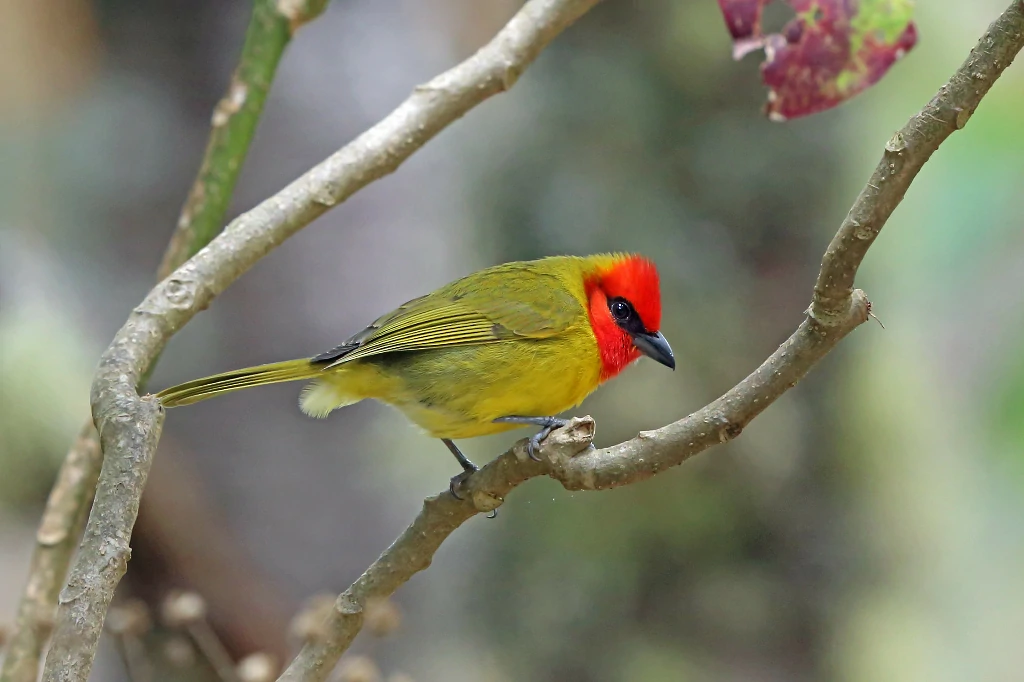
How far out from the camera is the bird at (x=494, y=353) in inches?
85.7

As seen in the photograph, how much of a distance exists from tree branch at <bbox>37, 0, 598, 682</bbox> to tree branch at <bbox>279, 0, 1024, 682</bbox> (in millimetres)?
459

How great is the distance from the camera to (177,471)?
329 cm

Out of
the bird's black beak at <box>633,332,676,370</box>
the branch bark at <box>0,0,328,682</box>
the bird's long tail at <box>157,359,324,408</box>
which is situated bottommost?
the bird's black beak at <box>633,332,676,370</box>

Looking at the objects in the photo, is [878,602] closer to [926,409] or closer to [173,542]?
[926,409]

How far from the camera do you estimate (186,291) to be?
1855mm

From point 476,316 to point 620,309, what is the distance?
1.21 ft

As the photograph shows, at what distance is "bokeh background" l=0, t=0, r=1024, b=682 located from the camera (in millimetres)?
3271

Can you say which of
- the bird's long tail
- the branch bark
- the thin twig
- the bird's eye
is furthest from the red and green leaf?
the thin twig

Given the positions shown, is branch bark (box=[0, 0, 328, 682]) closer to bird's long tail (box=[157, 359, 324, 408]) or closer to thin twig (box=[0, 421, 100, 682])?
thin twig (box=[0, 421, 100, 682])

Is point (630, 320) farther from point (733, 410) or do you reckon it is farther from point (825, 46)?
point (733, 410)

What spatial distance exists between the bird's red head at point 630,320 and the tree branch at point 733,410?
0.72 metres

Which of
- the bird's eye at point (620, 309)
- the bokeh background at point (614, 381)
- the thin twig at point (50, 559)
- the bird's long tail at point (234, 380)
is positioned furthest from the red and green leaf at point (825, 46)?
the thin twig at point (50, 559)

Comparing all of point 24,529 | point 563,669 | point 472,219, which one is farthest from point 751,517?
point 24,529

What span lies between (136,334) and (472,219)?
201 cm
